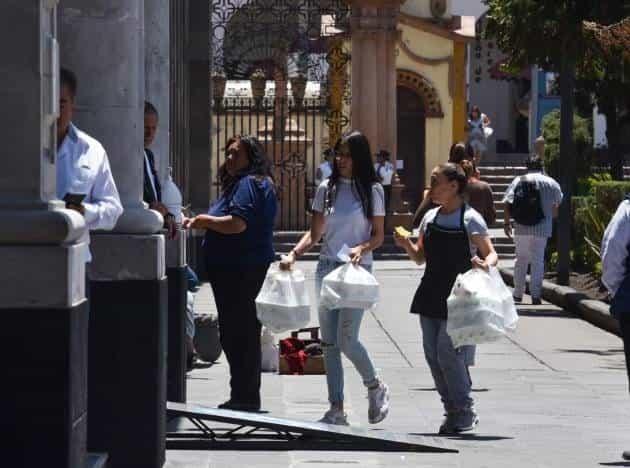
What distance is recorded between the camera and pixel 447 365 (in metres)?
11.8

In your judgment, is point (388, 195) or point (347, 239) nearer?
point (347, 239)

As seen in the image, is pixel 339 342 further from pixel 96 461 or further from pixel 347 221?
pixel 96 461

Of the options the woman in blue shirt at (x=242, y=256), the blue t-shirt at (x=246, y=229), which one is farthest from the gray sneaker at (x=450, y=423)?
the blue t-shirt at (x=246, y=229)

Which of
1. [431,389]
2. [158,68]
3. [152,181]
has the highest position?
[158,68]

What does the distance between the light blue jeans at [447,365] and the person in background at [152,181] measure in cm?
165

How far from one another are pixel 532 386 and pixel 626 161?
32.7m

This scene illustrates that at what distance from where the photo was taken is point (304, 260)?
110ft

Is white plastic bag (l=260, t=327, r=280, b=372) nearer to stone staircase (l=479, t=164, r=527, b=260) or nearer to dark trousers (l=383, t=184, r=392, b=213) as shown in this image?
dark trousers (l=383, t=184, r=392, b=213)

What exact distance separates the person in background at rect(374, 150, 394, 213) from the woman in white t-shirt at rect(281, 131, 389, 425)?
2304cm

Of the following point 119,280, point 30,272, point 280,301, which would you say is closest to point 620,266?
point 280,301

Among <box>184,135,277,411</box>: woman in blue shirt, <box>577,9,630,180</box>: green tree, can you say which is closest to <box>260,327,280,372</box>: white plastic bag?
<box>184,135,277,411</box>: woman in blue shirt

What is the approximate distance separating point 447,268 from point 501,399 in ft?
7.46

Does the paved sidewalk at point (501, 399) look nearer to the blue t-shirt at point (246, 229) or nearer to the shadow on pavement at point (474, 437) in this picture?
the shadow on pavement at point (474, 437)

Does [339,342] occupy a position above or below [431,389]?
above
